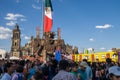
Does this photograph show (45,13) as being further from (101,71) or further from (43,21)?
(101,71)

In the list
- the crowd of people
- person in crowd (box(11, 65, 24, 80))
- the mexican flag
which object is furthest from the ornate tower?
person in crowd (box(11, 65, 24, 80))

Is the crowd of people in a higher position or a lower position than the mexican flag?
lower

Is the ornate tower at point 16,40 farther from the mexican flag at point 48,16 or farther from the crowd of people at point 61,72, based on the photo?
the crowd of people at point 61,72

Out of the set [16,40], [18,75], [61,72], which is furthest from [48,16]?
[16,40]

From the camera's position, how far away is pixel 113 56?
22.9m

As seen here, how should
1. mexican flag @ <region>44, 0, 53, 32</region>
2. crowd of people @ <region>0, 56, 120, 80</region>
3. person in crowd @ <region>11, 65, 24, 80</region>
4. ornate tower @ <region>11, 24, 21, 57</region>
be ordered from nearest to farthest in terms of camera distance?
crowd of people @ <region>0, 56, 120, 80</region>
person in crowd @ <region>11, 65, 24, 80</region>
mexican flag @ <region>44, 0, 53, 32</region>
ornate tower @ <region>11, 24, 21, 57</region>

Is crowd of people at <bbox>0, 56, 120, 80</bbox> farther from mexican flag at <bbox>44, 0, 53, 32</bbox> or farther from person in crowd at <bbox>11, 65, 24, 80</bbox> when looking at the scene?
mexican flag at <bbox>44, 0, 53, 32</bbox>

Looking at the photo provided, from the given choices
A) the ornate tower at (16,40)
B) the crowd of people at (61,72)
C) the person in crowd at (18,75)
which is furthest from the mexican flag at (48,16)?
the ornate tower at (16,40)

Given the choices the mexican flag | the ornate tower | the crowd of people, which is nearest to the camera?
the crowd of people

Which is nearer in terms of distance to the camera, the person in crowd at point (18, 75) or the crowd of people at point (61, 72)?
the crowd of people at point (61, 72)

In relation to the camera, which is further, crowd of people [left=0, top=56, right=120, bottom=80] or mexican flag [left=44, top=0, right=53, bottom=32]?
mexican flag [left=44, top=0, right=53, bottom=32]

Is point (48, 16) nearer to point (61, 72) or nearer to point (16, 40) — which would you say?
point (61, 72)

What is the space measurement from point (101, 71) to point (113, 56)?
33.6 ft

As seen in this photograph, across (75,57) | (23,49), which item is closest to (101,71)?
(75,57)
